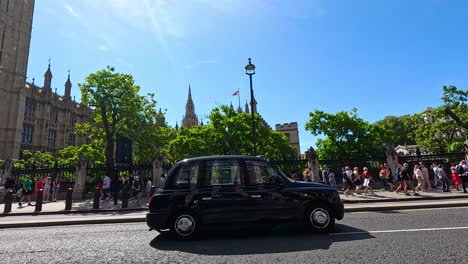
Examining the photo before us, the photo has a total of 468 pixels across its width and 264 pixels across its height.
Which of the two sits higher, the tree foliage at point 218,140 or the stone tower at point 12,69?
the stone tower at point 12,69

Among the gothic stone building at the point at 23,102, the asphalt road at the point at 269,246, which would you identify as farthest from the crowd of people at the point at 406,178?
the gothic stone building at the point at 23,102

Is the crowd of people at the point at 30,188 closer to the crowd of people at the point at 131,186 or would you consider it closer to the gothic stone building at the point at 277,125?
the crowd of people at the point at 131,186

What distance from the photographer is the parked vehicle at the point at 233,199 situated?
611cm

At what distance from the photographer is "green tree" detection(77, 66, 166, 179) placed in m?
23.6

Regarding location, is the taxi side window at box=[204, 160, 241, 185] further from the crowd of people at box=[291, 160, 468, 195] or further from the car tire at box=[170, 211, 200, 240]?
the crowd of people at box=[291, 160, 468, 195]

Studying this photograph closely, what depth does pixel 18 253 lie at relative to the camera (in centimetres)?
544

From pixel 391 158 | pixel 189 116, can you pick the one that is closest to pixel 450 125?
pixel 391 158

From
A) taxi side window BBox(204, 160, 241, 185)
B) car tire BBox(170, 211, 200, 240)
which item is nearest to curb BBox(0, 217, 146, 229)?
car tire BBox(170, 211, 200, 240)

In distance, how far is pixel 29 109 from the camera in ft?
163

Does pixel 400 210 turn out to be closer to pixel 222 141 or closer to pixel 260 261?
pixel 260 261

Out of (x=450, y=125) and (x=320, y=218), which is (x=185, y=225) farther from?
(x=450, y=125)

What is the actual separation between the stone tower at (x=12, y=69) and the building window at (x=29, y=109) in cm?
568

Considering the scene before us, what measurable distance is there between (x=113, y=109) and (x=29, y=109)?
3734 centimetres

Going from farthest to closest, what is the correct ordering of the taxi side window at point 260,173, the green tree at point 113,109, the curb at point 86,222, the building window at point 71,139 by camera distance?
the building window at point 71,139 → the green tree at point 113,109 → the curb at point 86,222 → the taxi side window at point 260,173
